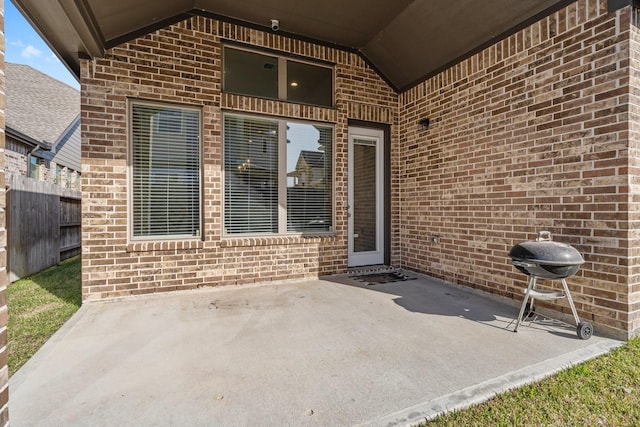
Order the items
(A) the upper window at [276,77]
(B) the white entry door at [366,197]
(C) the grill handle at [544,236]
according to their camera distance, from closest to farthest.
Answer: (C) the grill handle at [544,236], (A) the upper window at [276,77], (B) the white entry door at [366,197]

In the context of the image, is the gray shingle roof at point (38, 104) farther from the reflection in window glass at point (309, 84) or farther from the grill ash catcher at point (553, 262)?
the grill ash catcher at point (553, 262)

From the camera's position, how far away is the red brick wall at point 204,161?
380 cm

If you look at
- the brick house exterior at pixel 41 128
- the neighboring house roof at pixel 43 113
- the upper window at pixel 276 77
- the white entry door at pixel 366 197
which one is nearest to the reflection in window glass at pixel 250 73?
the upper window at pixel 276 77

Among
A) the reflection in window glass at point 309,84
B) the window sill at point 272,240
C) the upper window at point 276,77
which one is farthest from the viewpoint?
the reflection in window glass at point 309,84

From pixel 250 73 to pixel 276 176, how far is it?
5.25 feet

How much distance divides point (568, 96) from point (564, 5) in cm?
96

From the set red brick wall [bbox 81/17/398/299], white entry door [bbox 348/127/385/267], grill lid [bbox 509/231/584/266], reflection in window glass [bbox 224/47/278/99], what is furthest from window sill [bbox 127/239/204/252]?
grill lid [bbox 509/231/584/266]

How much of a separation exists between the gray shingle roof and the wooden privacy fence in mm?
5317

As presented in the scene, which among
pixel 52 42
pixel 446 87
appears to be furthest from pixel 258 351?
pixel 446 87

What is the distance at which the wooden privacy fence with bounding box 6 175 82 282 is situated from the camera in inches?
198

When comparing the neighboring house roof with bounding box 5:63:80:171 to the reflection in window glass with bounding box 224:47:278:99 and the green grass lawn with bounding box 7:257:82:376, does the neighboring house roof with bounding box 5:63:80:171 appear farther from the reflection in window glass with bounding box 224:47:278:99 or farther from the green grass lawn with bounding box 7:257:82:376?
the reflection in window glass with bounding box 224:47:278:99

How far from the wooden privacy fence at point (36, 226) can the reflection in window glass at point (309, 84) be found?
195 inches

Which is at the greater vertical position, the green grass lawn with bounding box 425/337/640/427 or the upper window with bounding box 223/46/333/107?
the upper window with bounding box 223/46/333/107

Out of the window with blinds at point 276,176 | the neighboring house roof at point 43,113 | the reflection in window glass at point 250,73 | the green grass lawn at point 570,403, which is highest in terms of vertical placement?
the neighboring house roof at point 43,113
